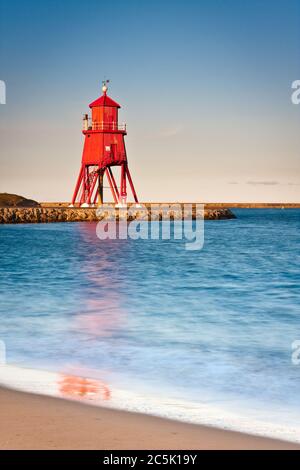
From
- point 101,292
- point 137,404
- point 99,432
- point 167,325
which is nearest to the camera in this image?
point 99,432

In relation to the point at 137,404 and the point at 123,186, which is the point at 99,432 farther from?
the point at 123,186

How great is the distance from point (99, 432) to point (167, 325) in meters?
5.80

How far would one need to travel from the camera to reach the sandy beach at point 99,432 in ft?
13.0

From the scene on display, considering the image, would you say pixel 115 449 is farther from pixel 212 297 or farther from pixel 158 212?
pixel 158 212

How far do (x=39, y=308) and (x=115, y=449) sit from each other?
323 inches

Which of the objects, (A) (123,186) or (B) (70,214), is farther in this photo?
(B) (70,214)

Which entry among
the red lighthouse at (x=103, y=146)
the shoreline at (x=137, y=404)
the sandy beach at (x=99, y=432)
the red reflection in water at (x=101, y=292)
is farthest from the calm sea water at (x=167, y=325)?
the red lighthouse at (x=103, y=146)

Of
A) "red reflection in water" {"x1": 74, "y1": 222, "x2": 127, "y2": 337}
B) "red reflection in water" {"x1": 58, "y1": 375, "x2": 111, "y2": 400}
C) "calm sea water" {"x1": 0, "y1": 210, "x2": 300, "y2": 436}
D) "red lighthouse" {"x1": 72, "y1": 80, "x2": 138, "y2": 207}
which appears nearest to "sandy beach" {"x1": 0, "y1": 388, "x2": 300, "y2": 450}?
"red reflection in water" {"x1": 58, "y1": 375, "x2": 111, "y2": 400}

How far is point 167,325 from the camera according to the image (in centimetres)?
998

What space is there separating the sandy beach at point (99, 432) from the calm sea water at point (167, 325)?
75 cm

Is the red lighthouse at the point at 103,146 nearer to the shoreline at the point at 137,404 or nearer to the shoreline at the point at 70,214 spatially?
the shoreline at the point at 70,214

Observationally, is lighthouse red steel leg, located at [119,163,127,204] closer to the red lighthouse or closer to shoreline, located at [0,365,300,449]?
the red lighthouse

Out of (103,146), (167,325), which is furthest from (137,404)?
(103,146)

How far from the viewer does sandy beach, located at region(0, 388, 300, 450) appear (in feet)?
13.0
